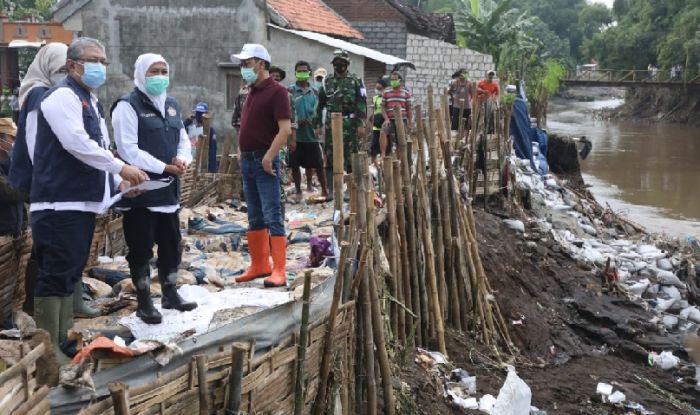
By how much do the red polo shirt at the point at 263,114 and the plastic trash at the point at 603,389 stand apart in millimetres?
3337

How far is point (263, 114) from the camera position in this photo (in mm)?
4898

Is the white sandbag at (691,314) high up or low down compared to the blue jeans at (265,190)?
down

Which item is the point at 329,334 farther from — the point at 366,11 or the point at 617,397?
the point at 366,11

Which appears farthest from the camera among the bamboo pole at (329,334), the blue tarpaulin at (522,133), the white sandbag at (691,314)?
the blue tarpaulin at (522,133)

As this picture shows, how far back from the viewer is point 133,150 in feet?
12.7

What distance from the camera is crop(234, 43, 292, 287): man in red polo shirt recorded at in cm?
483

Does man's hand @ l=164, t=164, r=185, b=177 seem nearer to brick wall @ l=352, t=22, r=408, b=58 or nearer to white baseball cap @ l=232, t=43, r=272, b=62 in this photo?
white baseball cap @ l=232, t=43, r=272, b=62

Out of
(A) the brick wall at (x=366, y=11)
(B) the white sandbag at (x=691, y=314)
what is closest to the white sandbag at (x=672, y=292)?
(B) the white sandbag at (x=691, y=314)

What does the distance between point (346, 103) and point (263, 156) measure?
2.85 m

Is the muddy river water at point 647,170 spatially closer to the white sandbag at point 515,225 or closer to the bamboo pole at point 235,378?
the white sandbag at point 515,225

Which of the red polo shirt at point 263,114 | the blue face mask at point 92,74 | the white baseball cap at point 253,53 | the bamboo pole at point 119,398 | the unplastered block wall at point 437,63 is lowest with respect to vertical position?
the bamboo pole at point 119,398

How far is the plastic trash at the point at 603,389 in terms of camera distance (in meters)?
6.28

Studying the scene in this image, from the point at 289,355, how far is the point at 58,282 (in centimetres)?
109

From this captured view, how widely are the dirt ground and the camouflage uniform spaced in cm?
174
